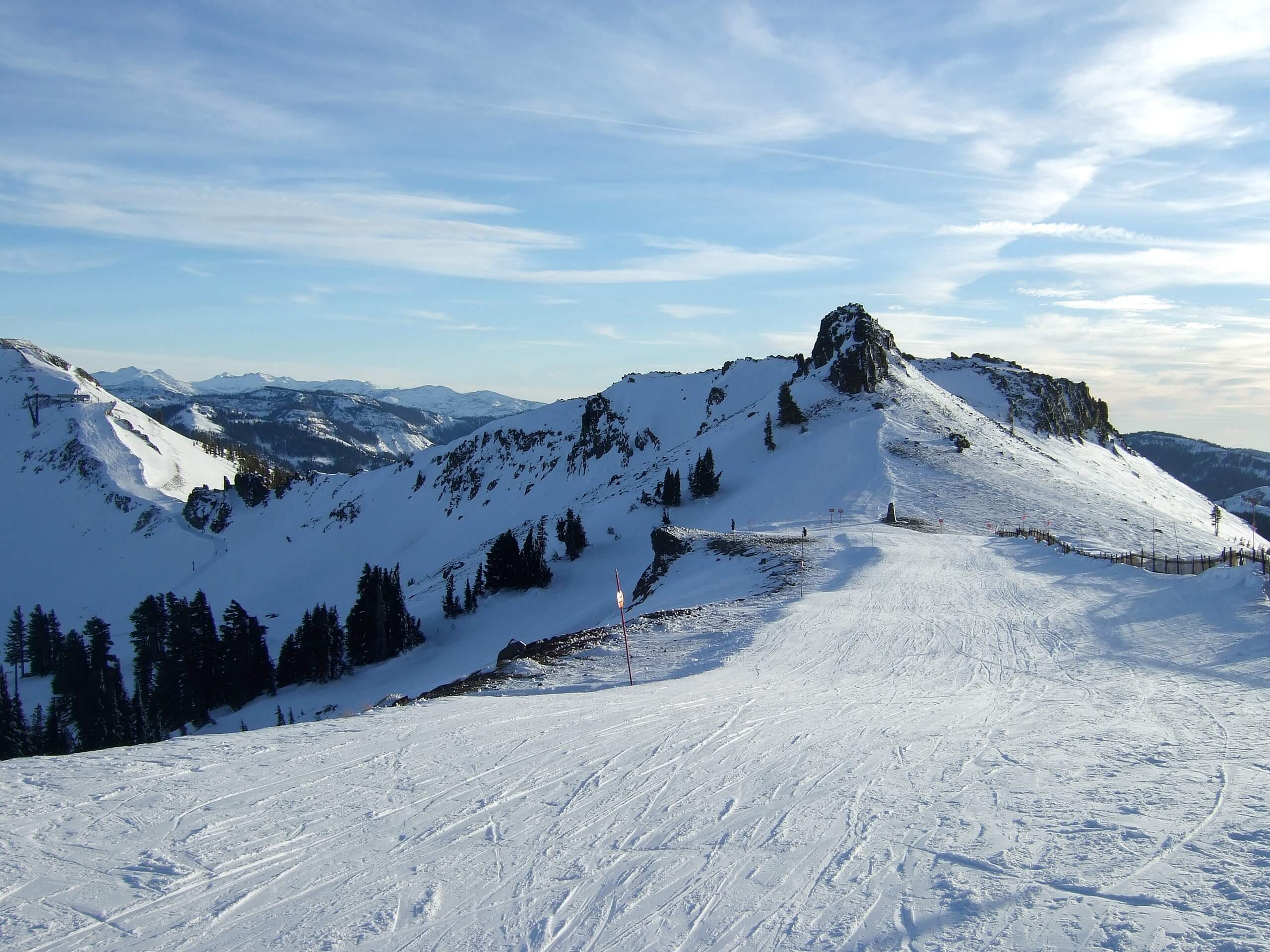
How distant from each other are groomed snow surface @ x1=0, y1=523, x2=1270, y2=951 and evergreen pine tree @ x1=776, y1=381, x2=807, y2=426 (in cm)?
5300

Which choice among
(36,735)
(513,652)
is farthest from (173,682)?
(513,652)

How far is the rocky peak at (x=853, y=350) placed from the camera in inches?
2773

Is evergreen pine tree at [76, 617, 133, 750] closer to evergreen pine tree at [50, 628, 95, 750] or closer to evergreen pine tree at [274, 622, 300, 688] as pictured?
evergreen pine tree at [50, 628, 95, 750]

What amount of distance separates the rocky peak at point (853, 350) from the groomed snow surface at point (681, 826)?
5730 centimetres

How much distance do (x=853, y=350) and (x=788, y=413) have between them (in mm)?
9573

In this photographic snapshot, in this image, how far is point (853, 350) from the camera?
2798 inches

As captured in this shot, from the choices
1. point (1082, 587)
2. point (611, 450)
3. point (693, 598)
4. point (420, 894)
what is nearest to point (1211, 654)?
point (1082, 587)

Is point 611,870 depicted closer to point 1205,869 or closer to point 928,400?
point 1205,869

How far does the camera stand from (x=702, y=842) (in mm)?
Result: 7379

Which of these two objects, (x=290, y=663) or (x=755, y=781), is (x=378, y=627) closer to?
(x=290, y=663)

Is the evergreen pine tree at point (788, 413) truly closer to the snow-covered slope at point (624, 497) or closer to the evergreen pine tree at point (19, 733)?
the snow-covered slope at point (624, 497)

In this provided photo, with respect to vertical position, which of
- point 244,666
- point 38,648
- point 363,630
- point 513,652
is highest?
point 513,652

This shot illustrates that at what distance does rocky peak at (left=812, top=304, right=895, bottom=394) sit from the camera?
70438 mm

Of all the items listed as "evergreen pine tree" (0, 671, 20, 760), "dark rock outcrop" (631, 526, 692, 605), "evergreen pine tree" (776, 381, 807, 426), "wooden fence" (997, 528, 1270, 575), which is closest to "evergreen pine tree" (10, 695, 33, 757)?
"evergreen pine tree" (0, 671, 20, 760)
